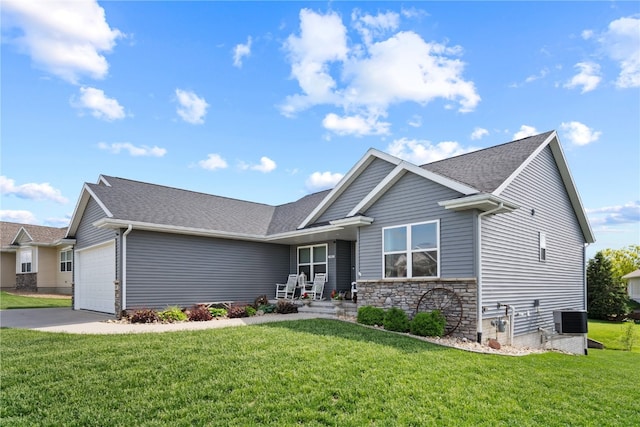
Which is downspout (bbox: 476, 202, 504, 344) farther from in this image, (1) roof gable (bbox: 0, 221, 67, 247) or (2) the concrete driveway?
(1) roof gable (bbox: 0, 221, 67, 247)

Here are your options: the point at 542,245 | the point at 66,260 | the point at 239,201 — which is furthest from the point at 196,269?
the point at 66,260

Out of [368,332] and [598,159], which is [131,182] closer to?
[368,332]

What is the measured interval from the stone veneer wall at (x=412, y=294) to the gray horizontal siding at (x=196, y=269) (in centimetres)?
→ 610

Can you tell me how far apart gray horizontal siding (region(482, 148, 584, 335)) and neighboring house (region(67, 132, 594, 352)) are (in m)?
0.06

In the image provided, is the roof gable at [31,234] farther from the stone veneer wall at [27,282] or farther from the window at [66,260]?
the stone veneer wall at [27,282]

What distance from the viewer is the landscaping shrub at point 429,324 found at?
9.50 m

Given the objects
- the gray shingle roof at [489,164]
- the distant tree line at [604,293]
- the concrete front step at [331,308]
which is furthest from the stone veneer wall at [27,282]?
the distant tree line at [604,293]

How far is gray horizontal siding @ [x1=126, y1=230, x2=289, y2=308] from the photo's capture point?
1373 centimetres

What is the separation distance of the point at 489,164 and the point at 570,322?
220 inches

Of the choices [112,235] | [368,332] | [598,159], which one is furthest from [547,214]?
[112,235]

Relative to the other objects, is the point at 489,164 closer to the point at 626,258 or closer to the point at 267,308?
the point at 267,308

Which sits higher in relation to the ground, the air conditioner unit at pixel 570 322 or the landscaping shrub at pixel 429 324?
the landscaping shrub at pixel 429 324

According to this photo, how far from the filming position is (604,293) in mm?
25922

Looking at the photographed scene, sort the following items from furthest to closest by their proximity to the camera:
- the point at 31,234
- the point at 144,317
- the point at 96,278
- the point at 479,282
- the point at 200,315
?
the point at 31,234 → the point at 96,278 → the point at 200,315 → the point at 144,317 → the point at 479,282
